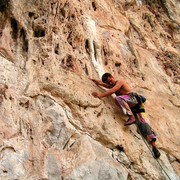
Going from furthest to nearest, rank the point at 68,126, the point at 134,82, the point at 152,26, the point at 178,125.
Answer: the point at 152,26, the point at 134,82, the point at 178,125, the point at 68,126

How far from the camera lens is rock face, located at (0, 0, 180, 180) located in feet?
23.7

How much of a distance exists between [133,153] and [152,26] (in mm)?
7360

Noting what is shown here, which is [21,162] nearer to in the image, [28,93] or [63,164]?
[63,164]

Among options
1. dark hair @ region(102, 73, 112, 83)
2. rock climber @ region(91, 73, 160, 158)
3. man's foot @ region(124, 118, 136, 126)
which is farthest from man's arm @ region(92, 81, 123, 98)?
man's foot @ region(124, 118, 136, 126)

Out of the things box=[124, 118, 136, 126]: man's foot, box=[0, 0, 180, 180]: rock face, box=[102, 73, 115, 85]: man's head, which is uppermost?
box=[102, 73, 115, 85]: man's head

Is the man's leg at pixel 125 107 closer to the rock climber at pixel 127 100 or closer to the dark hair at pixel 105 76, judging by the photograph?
the rock climber at pixel 127 100

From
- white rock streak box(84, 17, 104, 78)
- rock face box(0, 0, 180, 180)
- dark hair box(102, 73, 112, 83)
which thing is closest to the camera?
rock face box(0, 0, 180, 180)

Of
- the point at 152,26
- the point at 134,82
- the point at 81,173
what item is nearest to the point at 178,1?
the point at 152,26

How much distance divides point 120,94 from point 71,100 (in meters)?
1.42

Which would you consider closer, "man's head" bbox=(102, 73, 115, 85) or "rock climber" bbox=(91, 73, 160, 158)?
"rock climber" bbox=(91, 73, 160, 158)

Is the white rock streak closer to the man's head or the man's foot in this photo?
the man's head

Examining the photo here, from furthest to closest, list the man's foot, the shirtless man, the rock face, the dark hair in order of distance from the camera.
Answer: the dark hair < the shirtless man < the man's foot < the rock face

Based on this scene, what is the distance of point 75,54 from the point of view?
947 centimetres

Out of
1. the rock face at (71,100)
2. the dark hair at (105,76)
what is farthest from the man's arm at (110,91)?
the dark hair at (105,76)
